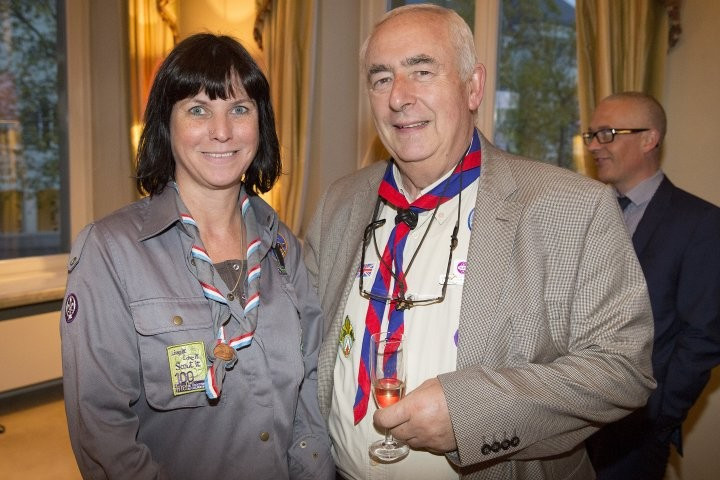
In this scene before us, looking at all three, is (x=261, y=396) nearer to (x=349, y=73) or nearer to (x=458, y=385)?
(x=458, y=385)

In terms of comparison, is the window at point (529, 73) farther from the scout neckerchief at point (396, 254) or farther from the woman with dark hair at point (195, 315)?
the woman with dark hair at point (195, 315)

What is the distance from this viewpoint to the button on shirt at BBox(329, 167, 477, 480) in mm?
1762

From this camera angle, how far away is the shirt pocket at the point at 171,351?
162 cm

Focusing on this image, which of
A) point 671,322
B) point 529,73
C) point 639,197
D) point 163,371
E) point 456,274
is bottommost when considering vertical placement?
point 671,322

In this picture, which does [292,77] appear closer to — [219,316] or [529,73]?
[529,73]

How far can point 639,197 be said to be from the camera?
3.02 metres

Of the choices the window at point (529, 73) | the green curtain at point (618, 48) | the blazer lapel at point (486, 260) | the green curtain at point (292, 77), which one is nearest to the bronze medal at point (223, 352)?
the blazer lapel at point (486, 260)

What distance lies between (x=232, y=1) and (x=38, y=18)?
67.0 inches

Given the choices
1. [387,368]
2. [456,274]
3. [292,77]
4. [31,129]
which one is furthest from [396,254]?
[31,129]

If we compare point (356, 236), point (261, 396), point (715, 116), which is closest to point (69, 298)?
point (261, 396)

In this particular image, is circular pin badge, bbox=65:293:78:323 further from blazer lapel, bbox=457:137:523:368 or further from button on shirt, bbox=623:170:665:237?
button on shirt, bbox=623:170:665:237

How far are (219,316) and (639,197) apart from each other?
7.50 feet

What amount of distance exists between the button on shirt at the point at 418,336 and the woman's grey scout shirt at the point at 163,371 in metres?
0.11

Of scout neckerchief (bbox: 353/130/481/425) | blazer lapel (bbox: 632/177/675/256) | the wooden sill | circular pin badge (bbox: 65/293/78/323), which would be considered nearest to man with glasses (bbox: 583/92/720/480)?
blazer lapel (bbox: 632/177/675/256)
